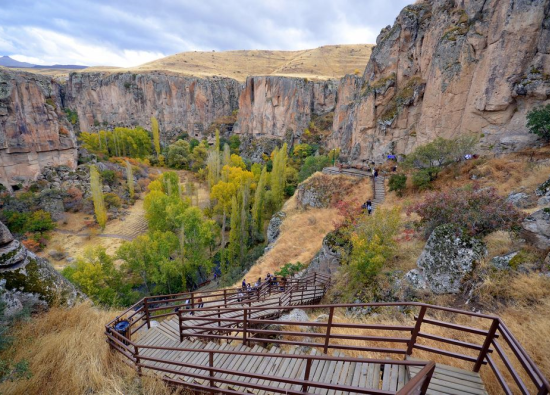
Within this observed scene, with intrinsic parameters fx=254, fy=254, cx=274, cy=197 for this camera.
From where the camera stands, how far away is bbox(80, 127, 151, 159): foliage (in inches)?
1993

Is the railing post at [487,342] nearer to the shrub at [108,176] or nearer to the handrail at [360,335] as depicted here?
the handrail at [360,335]

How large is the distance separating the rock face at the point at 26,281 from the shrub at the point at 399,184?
18.9 metres

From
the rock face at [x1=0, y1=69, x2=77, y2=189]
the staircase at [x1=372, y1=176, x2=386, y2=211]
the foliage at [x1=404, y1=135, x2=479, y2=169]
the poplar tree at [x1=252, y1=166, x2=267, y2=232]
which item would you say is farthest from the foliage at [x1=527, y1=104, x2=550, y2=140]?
the rock face at [x1=0, y1=69, x2=77, y2=189]

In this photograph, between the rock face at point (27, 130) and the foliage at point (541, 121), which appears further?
the rock face at point (27, 130)

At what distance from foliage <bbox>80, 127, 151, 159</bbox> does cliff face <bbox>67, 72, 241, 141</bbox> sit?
12.0 meters

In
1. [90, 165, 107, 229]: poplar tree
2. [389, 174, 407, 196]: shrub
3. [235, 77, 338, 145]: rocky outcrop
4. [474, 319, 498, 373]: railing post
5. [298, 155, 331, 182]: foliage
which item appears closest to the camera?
[474, 319, 498, 373]: railing post

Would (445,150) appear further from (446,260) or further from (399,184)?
(446,260)

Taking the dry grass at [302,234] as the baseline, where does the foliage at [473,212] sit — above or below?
above

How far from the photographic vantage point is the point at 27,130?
31906mm

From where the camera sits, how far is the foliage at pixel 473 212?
7.61 m

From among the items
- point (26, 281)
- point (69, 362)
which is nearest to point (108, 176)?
point (26, 281)

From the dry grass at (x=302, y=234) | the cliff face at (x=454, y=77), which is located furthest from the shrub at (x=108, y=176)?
the cliff face at (x=454, y=77)

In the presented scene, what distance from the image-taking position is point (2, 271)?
243 inches

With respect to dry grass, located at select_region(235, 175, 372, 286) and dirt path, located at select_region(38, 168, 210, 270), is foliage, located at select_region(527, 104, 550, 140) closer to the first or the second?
dry grass, located at select_region(235, 175, 372, 286)
